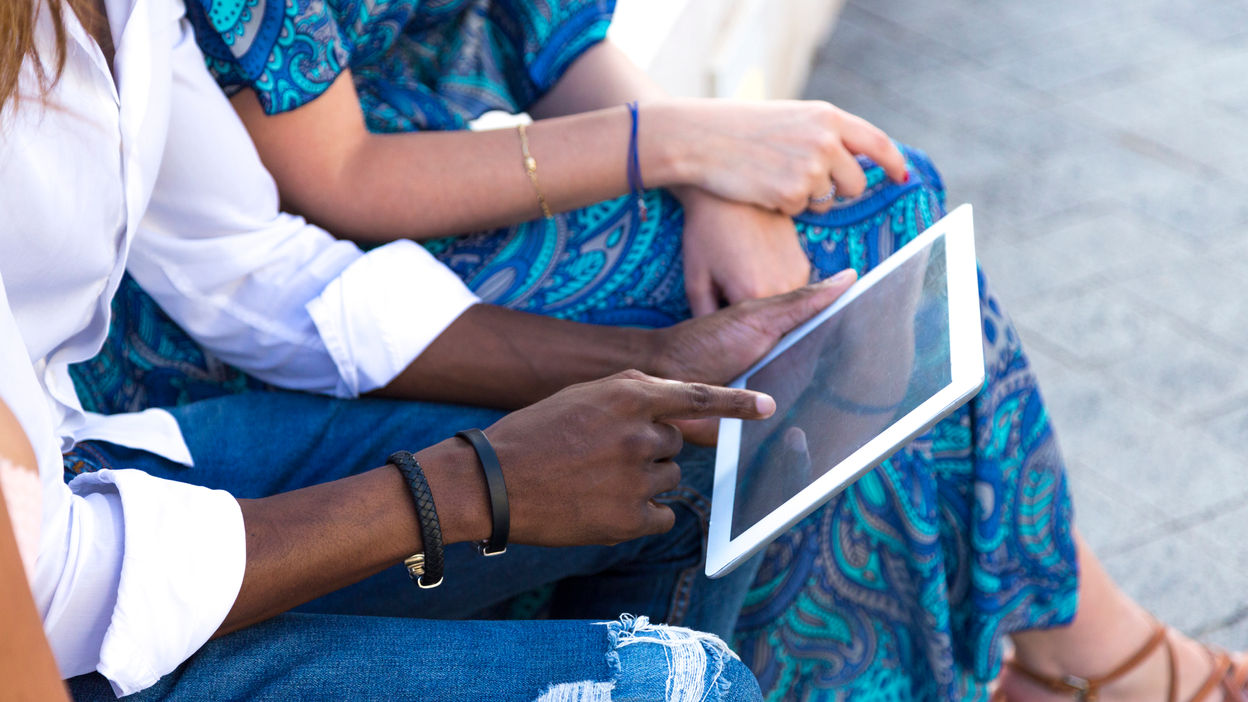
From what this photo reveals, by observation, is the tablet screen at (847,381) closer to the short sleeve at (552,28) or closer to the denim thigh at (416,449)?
the denim thigh at (416,449)

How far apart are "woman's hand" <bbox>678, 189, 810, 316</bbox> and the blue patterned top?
340 mm

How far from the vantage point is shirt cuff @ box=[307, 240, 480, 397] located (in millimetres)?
1118

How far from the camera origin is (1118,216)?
2.37 metres

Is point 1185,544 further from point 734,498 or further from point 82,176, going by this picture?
point 82,176

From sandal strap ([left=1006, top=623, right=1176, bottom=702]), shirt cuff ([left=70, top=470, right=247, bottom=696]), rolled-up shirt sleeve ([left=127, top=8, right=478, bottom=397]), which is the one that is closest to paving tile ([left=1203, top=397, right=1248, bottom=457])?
sandal strap ([left=1006, top=623, right=1176, bottom=702])

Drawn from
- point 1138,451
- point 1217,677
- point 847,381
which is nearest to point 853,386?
point 847,381

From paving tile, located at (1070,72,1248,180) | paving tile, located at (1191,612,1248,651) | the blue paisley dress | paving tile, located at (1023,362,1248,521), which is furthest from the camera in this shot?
paving tile, located at (1070,72,1248,180)

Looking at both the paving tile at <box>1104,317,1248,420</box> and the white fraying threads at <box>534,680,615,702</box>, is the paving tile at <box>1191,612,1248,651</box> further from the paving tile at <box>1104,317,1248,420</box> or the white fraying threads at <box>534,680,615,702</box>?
the white fraying threads at <box>534,680,615,702</box>

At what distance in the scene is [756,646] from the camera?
120 centimetres

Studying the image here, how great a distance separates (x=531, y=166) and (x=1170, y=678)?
3.29 ft

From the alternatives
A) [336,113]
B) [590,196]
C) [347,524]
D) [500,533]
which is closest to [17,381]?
[347,524]

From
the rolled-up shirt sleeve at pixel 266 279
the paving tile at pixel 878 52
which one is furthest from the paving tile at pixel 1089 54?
the rolled-up shirt sleeve at pixel 266 279

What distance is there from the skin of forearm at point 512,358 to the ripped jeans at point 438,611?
3 cm

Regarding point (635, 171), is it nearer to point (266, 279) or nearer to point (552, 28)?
→ point (552, 28)
